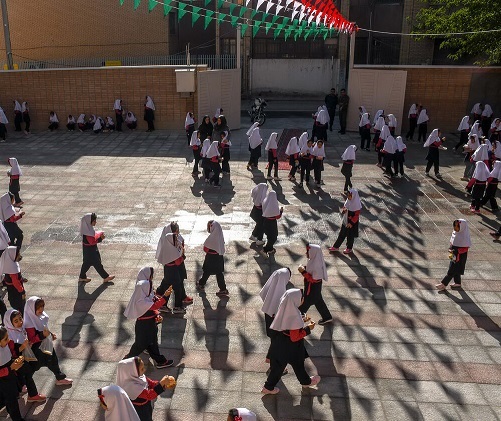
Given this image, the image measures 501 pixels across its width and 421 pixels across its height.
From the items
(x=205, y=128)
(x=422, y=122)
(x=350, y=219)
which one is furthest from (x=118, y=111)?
(x=350, y=219)

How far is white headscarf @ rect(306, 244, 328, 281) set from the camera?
769 centimetres

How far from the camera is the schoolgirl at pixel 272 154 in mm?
14445

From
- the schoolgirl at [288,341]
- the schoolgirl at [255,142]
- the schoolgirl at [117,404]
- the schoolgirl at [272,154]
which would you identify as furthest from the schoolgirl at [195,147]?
the schoolgirl at [117,404]

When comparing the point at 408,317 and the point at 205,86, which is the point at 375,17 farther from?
the point at 408,317

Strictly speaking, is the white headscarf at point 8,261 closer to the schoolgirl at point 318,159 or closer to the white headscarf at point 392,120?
the schoolgirl at point 318,159

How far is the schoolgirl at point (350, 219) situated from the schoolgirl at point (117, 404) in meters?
6.12

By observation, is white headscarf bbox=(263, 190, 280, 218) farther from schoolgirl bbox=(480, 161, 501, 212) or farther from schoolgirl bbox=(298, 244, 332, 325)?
schoolgirl bbox=(480, 161, 501, 212)

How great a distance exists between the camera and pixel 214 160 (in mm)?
13852

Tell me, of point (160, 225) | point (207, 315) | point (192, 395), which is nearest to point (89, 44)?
point (160, 225)

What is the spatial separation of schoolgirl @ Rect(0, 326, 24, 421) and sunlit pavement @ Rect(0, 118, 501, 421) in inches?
15.8

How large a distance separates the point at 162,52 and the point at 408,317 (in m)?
23.2

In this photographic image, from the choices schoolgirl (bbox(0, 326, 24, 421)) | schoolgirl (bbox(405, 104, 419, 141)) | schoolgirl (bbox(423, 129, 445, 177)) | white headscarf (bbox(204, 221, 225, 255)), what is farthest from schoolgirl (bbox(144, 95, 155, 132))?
schoolgirl (bbox(0, 326, 24, 421))

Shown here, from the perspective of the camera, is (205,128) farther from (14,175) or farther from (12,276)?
(12,276)

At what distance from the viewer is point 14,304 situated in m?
8.07
